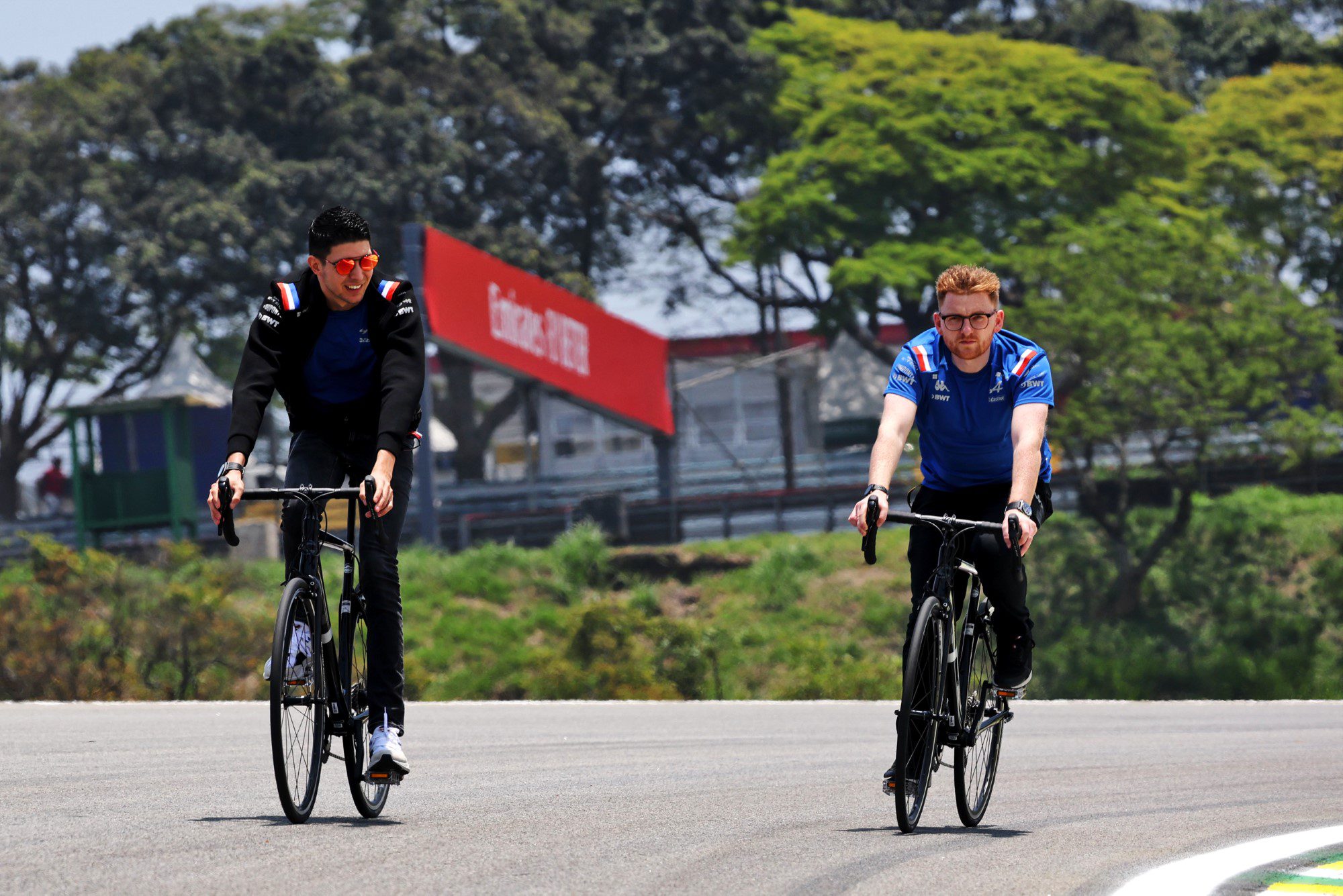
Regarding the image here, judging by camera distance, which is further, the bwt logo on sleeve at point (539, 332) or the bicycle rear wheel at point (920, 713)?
the bwt logo on sleeve at point (539, 332)

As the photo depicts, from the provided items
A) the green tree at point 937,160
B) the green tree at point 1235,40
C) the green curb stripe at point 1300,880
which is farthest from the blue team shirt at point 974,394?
the green tree at point 1235,40

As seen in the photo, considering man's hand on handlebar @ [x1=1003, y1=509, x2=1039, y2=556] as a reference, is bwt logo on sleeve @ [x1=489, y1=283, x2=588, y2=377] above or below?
above

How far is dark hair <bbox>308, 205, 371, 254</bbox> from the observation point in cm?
569

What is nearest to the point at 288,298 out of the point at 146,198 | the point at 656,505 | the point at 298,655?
the point at 298,655

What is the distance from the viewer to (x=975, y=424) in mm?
6000

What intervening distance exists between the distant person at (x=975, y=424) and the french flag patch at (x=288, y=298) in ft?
6.11

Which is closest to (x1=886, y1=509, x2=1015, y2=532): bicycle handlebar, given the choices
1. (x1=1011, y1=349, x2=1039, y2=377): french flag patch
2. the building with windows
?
(x1=1011, y1=349, x2=1039, y2=377): french flag patch

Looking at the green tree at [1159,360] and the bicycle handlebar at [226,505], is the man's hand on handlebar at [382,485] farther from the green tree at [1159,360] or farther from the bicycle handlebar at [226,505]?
the green tree at [1159,360]

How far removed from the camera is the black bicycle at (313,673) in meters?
5.29

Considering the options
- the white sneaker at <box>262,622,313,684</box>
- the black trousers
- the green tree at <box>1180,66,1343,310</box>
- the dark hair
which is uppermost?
the green tree at <box>1180,66,1343,310</box>

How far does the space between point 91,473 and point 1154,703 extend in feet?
79.9

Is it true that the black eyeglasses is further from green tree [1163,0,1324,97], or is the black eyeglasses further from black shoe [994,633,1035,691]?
green tree [1163,0,1324,97]

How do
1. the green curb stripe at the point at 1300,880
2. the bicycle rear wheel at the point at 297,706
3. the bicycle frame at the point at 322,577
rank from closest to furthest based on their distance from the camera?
the green curb stripe at the point at 1300,880, the bicycle rear wheel at the point at 297,706, the bicycle frame at the point at 322,577

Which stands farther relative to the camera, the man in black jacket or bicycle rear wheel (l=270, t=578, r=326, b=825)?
the man in black jacket
